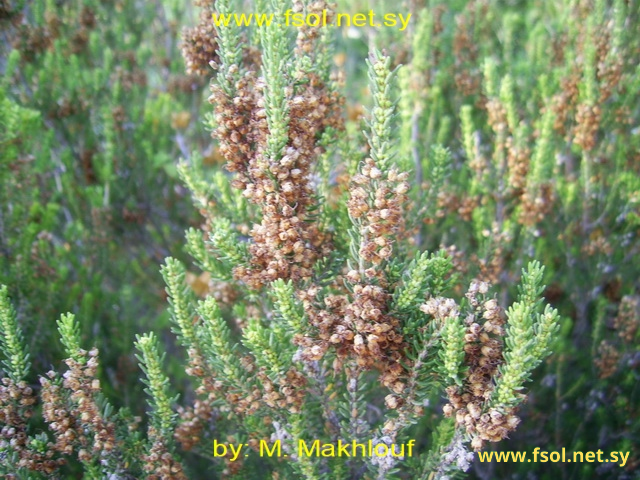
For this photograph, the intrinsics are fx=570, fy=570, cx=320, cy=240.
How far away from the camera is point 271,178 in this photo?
154 cm

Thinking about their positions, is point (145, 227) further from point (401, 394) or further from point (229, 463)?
point (401, 394)

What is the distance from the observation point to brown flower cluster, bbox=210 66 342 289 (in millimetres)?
1527

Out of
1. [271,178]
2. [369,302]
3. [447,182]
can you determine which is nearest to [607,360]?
[447,182]

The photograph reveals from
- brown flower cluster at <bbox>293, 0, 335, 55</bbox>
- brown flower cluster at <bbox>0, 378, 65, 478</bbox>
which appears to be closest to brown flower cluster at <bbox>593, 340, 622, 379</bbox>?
brown flower cluster at <bbox>293, 0, 335, 55</bbox>

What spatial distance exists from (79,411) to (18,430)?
0.87 feet

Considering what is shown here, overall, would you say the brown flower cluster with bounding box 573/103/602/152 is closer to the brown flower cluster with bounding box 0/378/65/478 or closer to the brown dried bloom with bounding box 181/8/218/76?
the brown dried bloom with bounding box 181/8/218/76

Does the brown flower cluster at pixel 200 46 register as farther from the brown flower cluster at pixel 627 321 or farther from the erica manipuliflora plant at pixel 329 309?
the brown flower cluster at pixel 627 321

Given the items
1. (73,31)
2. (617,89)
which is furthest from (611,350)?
(73,31)

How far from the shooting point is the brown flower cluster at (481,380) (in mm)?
1408

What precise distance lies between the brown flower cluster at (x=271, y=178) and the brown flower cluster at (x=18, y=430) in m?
0.78

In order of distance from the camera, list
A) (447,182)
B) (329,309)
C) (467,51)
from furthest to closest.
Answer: (467,51), (447,182), (329,309)

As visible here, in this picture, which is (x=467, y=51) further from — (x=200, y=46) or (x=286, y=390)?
(x=286, y=390)

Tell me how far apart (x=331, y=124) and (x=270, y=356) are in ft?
2.84

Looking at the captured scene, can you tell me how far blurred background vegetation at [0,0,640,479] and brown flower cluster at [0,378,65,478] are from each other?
0.71 m
